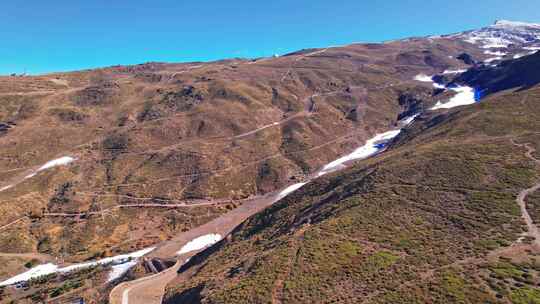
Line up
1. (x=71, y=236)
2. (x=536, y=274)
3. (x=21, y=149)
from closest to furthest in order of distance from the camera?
(x=536, y=274), (x=71, y=236), (x=21, y=149)

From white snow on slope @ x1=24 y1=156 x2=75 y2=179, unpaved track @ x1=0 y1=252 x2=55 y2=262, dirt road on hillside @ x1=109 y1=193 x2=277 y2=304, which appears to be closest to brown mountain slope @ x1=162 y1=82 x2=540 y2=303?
dirt road on hillside @ x1=109 y1=193 x2=277 y2=304

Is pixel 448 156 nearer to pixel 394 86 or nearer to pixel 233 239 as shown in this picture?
pixel 233 239

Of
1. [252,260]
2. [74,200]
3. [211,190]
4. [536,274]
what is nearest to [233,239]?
[252,260]

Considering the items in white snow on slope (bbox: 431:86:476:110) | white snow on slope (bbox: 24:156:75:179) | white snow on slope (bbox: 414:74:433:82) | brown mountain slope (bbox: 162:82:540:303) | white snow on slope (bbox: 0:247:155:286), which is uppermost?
white snow on slope (bbox: 414:74:433:82)

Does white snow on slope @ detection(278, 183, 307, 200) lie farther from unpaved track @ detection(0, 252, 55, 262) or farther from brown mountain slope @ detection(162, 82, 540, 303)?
unpaved track @ detection(0, 252, 55, 262)

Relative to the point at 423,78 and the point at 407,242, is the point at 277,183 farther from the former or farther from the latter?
the point at 423,78

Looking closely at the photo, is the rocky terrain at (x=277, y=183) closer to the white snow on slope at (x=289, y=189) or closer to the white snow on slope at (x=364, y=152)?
the white snow on slope at (x=289, y=189)
